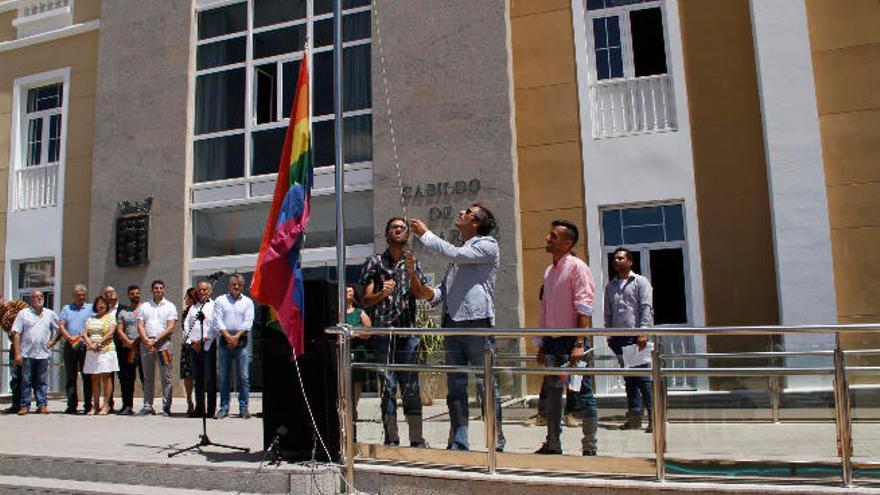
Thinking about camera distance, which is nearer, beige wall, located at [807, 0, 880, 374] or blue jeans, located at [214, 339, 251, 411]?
blue jeans, located at [214, 339, 251, 411]

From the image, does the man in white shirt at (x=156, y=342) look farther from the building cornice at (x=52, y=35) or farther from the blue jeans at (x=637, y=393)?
the building cornice at (x=52, y=35)

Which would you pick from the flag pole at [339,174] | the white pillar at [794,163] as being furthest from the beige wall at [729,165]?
the flag pole at [339,174]

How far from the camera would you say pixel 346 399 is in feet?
19.7

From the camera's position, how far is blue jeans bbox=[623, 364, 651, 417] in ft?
17.0

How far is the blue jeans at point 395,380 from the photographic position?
5957mm

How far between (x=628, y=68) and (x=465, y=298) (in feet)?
24.1

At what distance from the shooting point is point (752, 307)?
1091 cm

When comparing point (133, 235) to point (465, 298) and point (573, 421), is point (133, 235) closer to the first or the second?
point (465, 298)

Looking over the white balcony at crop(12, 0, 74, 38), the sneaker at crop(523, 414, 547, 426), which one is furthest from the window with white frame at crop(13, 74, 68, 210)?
the sneaker at crop(523, 414, 547, 426)

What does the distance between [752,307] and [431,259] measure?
4.88 meters

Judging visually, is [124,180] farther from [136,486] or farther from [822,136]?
[822,136]

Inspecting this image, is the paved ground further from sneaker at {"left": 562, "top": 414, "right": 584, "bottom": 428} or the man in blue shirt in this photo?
the man in blue shirt

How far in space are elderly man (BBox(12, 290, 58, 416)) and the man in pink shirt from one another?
8.38 meters

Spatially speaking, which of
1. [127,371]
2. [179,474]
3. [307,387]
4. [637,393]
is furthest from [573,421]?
[127,371]
